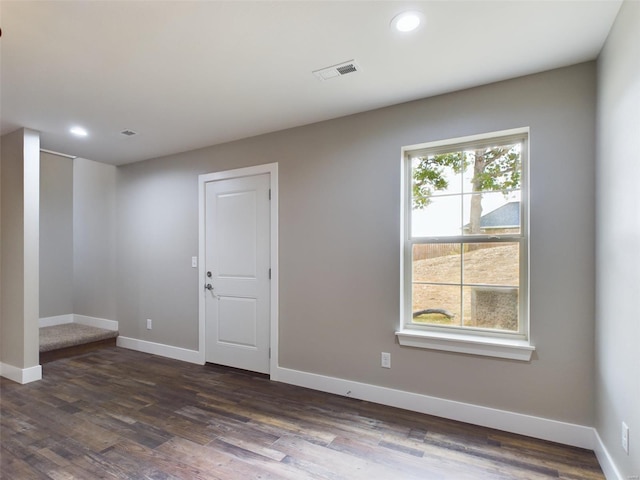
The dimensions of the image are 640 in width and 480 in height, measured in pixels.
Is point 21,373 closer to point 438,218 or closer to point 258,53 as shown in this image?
point 258,53

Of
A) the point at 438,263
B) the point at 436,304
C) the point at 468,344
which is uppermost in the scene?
the point at 438,263

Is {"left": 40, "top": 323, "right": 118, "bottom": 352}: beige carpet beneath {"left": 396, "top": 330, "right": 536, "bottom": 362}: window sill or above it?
beneath

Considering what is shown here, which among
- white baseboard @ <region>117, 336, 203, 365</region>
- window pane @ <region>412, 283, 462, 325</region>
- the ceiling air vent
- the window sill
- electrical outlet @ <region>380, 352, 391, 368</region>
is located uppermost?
the ceiling air vent

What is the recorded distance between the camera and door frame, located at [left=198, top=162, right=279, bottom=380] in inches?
131

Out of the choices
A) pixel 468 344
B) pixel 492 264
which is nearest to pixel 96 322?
pixel 468 344

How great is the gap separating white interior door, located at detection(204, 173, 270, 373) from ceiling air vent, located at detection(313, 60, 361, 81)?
53.8 inches

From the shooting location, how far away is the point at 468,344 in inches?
95.3

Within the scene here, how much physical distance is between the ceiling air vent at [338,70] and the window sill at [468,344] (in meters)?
2.00

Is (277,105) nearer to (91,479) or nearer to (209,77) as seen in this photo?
(209,77)

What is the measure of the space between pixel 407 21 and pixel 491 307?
1.99 meters

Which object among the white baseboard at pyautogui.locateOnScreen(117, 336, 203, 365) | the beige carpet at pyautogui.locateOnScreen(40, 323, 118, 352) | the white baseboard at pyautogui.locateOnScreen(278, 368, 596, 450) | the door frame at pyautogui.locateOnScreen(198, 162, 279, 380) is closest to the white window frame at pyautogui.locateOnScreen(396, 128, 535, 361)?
the white baseboard at pyautogui.locateOnScreen(278, 368, 596, 450)

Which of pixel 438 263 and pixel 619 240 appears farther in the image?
pixel 438 263

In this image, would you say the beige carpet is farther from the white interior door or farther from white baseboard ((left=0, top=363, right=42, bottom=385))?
the white interior door

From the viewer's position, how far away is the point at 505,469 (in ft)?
6.27
